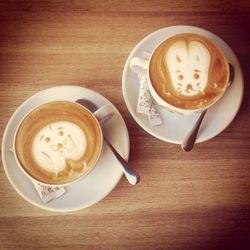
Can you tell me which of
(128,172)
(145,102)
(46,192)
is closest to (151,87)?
(145,102)

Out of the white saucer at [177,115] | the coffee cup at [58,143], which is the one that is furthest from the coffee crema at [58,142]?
the white saucer at [177,115]

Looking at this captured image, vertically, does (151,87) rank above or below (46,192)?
above

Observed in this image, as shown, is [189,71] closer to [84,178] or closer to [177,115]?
[177,115]

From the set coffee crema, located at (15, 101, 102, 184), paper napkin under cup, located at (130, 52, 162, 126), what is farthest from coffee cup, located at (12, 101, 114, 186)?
paper napkin under cup, located at (130, 52, 162, 126)

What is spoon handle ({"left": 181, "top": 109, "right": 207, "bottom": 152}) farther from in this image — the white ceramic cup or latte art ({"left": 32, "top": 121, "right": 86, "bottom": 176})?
latte art ({"left": 32, "top": 121, "right": 86, "bottom": 176})

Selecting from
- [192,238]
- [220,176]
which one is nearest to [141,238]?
[192,238]

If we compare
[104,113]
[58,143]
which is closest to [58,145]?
[58,143]
